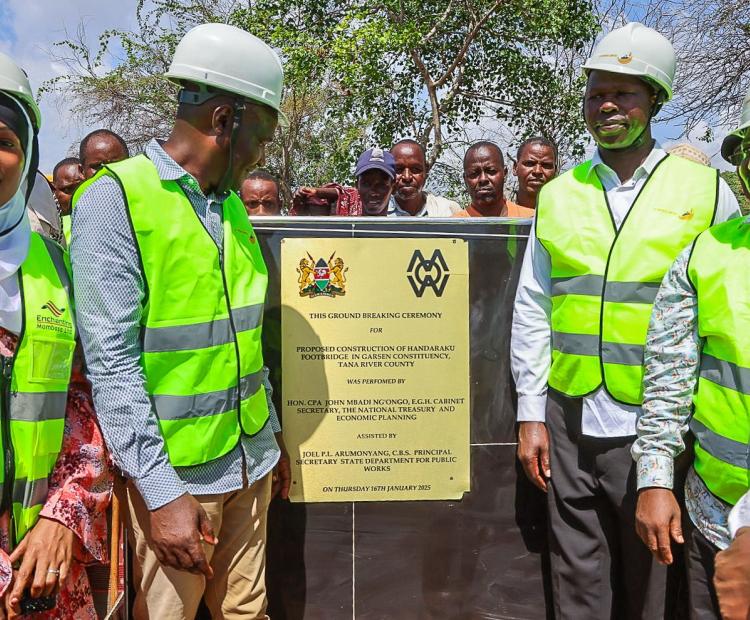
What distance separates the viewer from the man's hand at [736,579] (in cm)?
155

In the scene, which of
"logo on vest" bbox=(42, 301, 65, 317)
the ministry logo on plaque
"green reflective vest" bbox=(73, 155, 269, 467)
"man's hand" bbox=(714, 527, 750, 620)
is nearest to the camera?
"man's hand" bbox=(714, 527, 750, 620)

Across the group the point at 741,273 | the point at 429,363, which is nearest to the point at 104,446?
the point at 429,363

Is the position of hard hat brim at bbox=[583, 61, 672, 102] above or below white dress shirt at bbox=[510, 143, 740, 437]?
above

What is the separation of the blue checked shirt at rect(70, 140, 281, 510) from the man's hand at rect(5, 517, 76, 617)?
232 mm

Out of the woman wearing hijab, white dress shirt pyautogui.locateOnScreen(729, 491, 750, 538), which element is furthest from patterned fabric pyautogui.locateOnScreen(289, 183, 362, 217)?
white dress shirt pyautogui.locateOnScreen(729, 491, 750, 538)

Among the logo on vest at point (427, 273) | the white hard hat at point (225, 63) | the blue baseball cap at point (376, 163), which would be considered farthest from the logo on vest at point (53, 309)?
the blue baseball cap at point (376, 163)

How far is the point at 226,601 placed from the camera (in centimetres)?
237

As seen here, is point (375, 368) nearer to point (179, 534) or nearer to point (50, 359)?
point (179, 534)

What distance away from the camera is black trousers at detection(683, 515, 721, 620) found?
204 centimetres

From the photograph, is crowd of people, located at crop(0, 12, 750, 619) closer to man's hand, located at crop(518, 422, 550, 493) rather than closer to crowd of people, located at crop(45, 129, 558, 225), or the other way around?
man's hand, located at crop(518, 422, 550, 493)

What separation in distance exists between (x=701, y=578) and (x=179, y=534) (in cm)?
146

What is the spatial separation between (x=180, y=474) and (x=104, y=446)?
24cm

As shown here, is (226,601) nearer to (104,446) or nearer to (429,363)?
(104,446)

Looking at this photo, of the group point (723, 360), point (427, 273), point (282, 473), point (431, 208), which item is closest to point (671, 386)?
point (723, 360)
